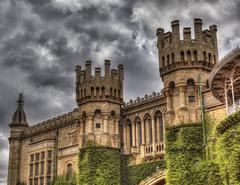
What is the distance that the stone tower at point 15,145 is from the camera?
56031mm

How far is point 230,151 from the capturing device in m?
24.3

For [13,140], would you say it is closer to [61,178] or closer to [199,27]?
[61,178]

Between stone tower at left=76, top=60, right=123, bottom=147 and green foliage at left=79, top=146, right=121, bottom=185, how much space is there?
915mm

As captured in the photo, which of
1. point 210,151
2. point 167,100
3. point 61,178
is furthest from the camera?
point 61,178

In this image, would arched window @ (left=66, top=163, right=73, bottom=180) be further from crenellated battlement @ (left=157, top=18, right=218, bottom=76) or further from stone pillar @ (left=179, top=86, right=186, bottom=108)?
stone pillar @ (left=179, top=86, right=186, bottom=108)

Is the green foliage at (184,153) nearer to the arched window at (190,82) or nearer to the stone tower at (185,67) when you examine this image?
the stone tower at (185,67)

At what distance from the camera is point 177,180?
3375 cm

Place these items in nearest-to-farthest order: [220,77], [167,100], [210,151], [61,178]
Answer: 1. [220,77]
2. [210,151]
3. [167,100]
4. [61,178]

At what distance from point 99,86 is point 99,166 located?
769cm

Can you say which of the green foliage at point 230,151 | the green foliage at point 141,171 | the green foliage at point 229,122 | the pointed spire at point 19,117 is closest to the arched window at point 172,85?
the green foliage at point 141,171

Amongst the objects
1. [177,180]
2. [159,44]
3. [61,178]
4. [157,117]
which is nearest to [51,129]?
[61,178]

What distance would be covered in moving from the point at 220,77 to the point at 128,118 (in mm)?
15543

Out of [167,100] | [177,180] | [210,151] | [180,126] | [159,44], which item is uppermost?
[159,44]

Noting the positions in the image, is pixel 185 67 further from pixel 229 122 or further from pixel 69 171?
pixel 69 171
